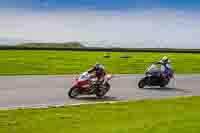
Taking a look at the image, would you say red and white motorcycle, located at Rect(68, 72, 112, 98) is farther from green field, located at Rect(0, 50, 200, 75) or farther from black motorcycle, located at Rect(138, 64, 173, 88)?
green field, located at Rect(0, 50, 200, 75)

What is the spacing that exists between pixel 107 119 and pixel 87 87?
276 inches

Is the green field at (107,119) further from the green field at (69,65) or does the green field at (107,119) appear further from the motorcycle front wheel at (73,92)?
the green field at (69,65)

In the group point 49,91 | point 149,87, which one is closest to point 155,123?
point 49,91

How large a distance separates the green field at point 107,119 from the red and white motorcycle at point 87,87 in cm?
301

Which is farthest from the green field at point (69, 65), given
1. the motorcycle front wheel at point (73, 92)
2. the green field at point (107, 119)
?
the green field at point (107, 119)

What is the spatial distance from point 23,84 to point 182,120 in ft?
43.8

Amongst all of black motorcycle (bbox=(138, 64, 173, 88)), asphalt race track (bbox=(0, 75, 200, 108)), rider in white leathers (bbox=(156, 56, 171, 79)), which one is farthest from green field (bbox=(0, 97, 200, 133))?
rider in white leathers (bbox=(156, 56, 171, 79))

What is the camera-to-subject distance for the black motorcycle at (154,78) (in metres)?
26.0

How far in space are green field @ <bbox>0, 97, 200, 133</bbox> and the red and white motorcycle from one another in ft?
9.87

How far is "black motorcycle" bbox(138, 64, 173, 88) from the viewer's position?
2602cm

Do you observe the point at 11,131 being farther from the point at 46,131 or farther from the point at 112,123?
the point at 112,123

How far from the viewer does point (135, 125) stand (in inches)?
499

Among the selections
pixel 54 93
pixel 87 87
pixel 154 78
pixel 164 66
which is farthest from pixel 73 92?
pixel 164 66

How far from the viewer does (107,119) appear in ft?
45.4
